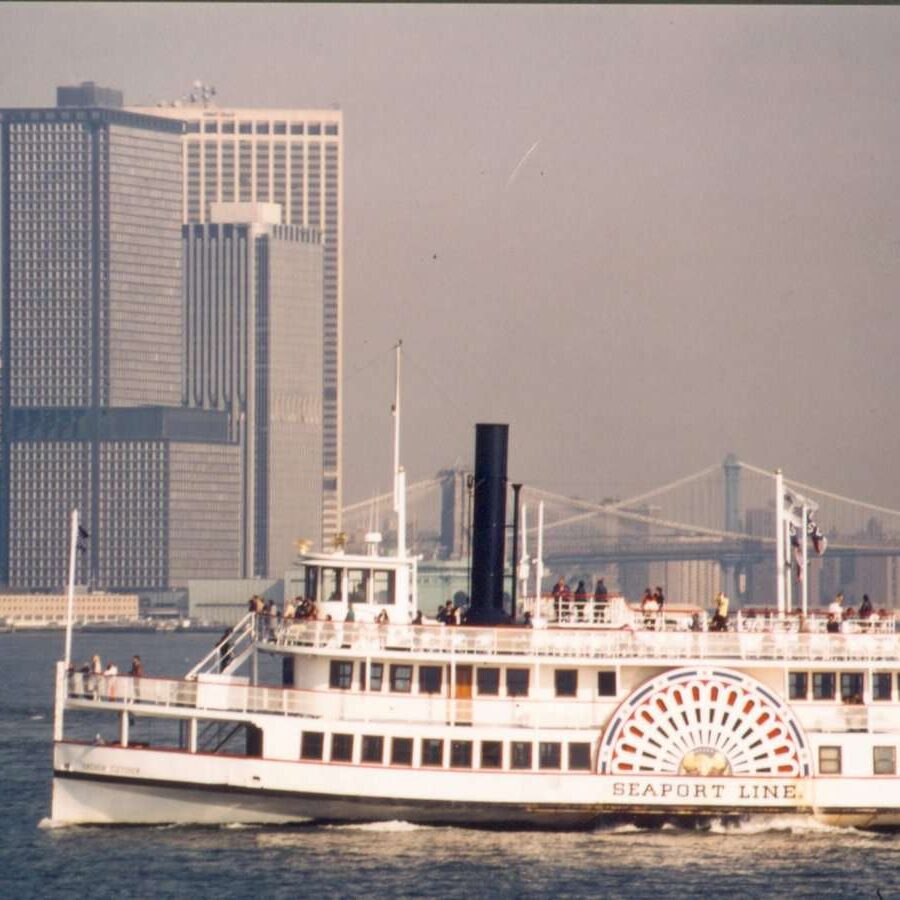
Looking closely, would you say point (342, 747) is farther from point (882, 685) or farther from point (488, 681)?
point (882, 685)

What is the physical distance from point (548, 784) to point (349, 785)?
10.8 ft

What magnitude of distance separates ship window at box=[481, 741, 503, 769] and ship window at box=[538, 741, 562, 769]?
0.67m

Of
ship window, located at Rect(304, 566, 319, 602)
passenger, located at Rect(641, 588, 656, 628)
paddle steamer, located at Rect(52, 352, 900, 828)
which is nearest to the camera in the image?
paddle steamer, located at Rect(52, 352, 900, 828)

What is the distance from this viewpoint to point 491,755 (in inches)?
1734

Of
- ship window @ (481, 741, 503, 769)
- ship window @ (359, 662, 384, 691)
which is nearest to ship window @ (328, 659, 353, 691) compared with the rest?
ship window @ (359, 662, 384, 691)

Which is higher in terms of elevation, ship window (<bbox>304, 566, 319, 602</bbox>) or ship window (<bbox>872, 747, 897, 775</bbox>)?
ship window (<bbox>304, 566, 319, 602</bbox>)

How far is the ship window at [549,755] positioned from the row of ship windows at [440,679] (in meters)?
0.94

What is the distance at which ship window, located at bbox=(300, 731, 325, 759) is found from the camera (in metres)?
Answer: 43.9

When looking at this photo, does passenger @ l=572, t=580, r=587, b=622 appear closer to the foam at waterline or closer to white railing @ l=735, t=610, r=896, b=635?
white railing @ l=735, t=610, r=896, b=635

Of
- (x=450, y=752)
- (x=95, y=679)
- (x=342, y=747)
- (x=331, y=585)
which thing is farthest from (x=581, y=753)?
(x=95, y=679)

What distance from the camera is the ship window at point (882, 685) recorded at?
45.1 meters

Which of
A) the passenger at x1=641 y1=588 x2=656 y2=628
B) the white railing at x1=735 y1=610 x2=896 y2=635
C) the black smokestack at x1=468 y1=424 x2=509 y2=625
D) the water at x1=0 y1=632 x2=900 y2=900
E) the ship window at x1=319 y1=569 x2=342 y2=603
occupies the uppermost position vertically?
the black smokestack at x1=468 y1=424 x2=509 y2=625

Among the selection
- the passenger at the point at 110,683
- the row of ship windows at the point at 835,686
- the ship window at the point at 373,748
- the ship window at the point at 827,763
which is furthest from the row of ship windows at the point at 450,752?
the ship window at the point at 827,763

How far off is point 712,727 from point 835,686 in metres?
2.33
